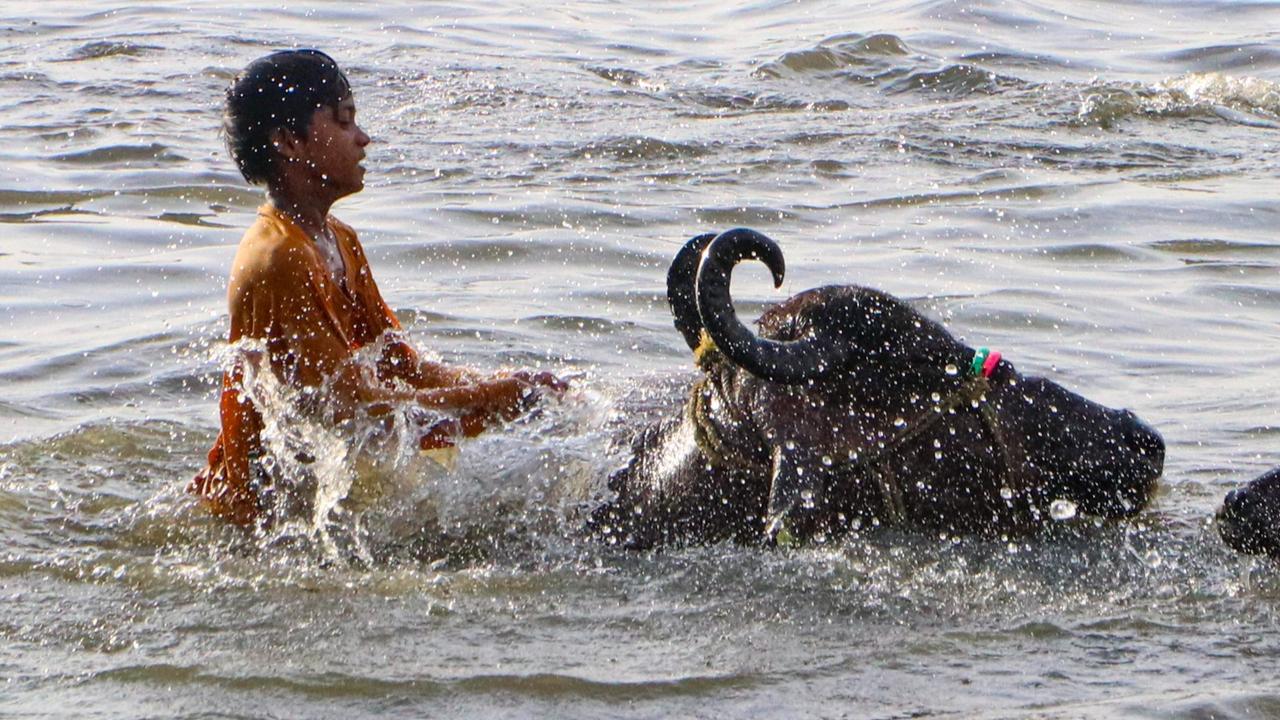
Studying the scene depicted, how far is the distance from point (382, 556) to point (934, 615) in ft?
4.85

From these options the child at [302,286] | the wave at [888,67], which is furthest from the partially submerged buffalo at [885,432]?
the wave at [888,67]

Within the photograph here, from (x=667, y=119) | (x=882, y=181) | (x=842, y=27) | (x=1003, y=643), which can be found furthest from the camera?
(x=842, y=27)

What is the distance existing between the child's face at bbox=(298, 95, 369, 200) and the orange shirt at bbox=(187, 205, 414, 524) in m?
0.17

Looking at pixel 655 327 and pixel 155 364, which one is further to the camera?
pixel 655 327

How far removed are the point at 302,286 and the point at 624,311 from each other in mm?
3394

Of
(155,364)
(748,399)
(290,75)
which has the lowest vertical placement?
(155,364)

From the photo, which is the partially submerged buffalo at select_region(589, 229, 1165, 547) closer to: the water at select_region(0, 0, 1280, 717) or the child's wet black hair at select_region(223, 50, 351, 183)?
the water at select_region(0, 0, 1280, 717)

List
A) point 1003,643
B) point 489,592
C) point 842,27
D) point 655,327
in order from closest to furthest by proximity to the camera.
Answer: point 1003,643
point 489,592
point 655,327
point 842,27

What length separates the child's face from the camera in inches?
203

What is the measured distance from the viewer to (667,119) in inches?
488

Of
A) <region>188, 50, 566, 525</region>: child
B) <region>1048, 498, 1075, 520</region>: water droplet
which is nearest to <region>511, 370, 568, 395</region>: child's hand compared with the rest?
<region>188, 50, 566, 525</region>: child

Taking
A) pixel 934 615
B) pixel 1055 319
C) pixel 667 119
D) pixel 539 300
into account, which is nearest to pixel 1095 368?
pixel 1055 319

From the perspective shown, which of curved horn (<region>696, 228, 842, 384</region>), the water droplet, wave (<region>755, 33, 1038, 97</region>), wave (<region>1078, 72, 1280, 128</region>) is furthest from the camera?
wave (<region>755, 33, 1038, 97</region>)

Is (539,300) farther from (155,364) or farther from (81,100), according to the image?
(81,100)
